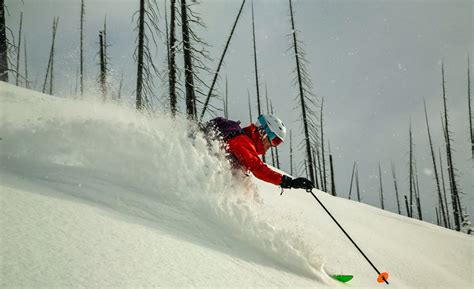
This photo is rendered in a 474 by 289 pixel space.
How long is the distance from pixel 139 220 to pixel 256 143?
302 centimetres

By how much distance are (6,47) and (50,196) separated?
13026 mm

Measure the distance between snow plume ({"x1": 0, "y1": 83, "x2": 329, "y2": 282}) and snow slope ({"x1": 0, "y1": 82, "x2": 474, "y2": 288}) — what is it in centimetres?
1

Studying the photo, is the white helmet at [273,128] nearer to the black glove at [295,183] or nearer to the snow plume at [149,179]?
the black glove at [295,183]

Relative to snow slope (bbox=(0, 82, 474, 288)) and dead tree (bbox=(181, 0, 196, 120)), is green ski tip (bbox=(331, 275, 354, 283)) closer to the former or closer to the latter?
snow slope (bbox=(0, 82, 474, 288))

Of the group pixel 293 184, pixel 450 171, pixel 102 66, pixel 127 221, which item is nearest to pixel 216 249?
pixel 127 221

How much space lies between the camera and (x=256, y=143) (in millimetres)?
5602

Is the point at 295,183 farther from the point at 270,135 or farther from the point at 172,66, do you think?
the point at 172,66

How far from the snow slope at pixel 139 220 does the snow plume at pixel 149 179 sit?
1 cm

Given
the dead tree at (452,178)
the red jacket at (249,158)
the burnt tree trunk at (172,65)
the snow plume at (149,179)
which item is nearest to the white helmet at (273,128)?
the red jacket at (249,158)

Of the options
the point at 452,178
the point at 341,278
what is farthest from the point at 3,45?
the point at 452,178

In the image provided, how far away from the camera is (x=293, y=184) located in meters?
4.84

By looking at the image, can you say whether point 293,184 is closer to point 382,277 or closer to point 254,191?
point 254,191

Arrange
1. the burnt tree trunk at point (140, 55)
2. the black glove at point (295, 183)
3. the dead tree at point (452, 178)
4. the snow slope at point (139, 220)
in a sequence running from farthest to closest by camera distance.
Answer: the dead tree at point (452, 178), the burnt tree trunk at point (140, 55), the black glove at point (295, 183), the snow slope at point (139, 220)

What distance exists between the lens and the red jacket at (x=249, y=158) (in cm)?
489
